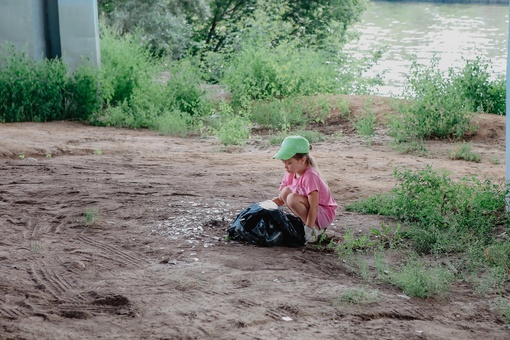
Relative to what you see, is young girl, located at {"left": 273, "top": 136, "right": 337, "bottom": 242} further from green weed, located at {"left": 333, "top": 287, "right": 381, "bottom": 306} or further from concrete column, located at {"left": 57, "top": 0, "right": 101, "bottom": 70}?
concrete column, located at {"left": 57, "top": 0, "right": 101, "bottom": 70}

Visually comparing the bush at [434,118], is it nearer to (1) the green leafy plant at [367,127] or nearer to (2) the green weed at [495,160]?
(1) the green leafy plant at [367,127]

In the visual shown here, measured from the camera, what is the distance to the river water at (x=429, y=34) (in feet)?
80.2

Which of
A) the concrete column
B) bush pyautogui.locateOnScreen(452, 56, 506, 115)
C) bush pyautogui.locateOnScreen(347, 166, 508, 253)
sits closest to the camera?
bush pyautogui.locateOnScreen(347, 166, 508, 253)

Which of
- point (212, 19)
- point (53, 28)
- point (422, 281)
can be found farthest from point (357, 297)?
point (212, 19)

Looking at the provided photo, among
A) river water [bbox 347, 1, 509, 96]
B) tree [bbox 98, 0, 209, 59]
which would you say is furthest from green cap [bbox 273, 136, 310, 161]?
river water [bbox 347, 1, 509, 96]

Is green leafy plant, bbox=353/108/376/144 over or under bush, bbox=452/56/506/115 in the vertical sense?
under

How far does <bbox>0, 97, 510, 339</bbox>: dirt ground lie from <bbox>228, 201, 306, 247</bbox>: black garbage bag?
10 cm

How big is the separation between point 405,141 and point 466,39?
59.7 ft

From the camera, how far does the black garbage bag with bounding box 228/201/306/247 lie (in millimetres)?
6277

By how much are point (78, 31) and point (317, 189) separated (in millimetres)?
9447

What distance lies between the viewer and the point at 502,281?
560 centimetres

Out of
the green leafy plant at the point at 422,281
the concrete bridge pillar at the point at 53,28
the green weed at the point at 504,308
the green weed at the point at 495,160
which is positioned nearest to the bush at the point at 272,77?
the concrete bridge pillar at the point at 53,28

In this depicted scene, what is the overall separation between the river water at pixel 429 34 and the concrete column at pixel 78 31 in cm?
933

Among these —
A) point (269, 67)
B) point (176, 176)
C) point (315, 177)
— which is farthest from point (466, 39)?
point (315, 177)
